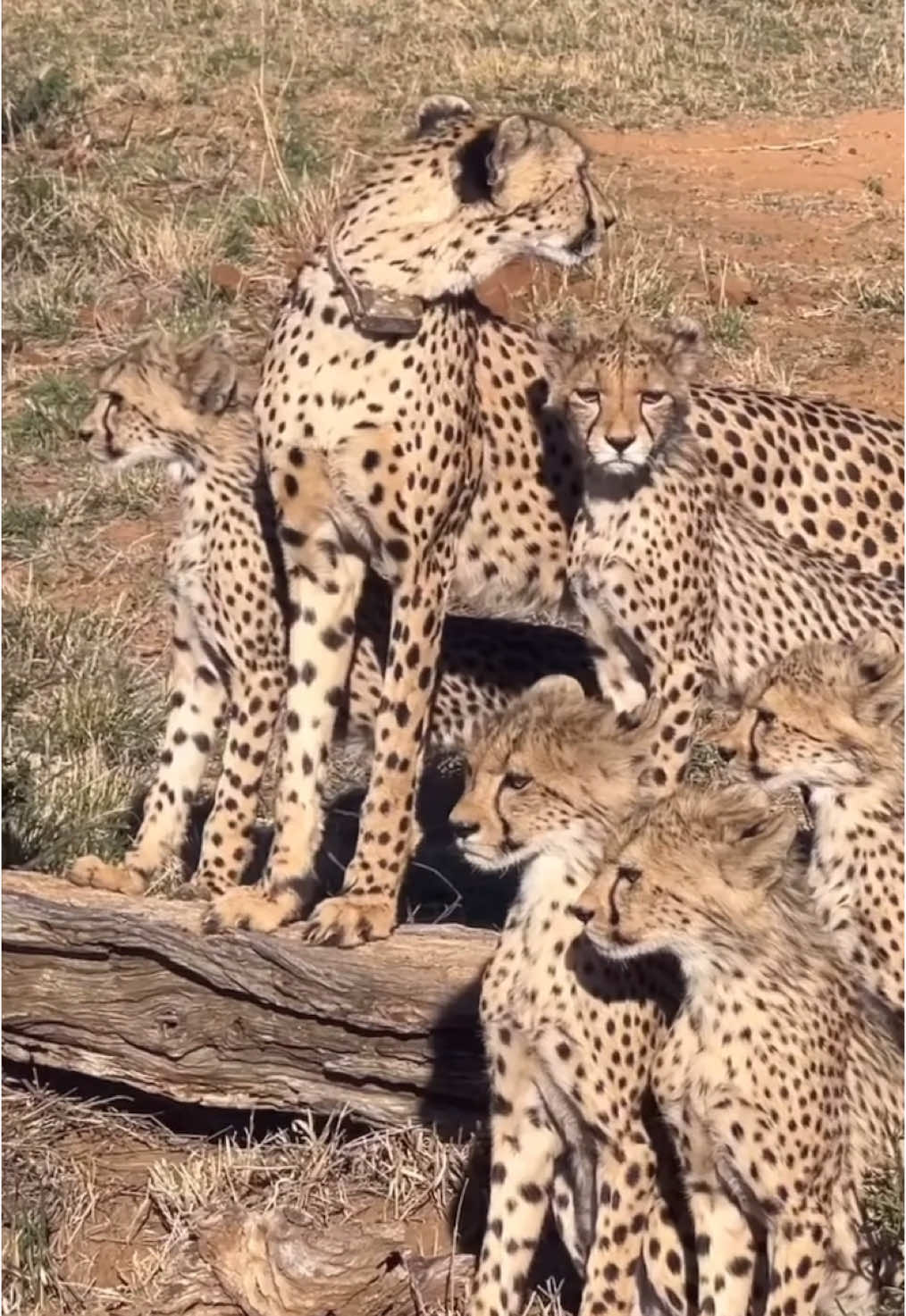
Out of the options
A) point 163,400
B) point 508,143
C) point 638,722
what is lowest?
point 638,722

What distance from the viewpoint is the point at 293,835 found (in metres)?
4.64

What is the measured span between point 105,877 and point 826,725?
144 cm

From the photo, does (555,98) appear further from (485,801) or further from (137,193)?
(485,801)

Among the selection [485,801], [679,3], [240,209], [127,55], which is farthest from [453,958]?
[679,3]

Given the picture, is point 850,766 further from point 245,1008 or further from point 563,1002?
point 245,1008

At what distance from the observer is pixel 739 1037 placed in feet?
11.3

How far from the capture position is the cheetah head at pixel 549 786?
361 cm

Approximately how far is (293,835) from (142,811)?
2.16 feet

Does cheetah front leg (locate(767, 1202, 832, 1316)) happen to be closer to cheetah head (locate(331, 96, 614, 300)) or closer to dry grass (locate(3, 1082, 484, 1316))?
dry grass (locate(3, 1082, 484, 1316))

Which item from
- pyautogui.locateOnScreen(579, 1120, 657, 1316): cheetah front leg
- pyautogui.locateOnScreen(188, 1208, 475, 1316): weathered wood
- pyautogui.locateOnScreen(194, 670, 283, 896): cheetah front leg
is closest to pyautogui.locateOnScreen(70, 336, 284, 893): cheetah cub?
pyautogui.locateOnScreen(194, 670, 283, 896): cheetah front leg

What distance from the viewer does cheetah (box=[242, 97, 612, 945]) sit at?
4477 mm

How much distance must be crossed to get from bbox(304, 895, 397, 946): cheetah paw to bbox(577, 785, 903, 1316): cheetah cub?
953 millimetres

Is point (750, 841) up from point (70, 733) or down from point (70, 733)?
up

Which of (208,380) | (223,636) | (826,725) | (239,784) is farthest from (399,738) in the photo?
(826,725)
